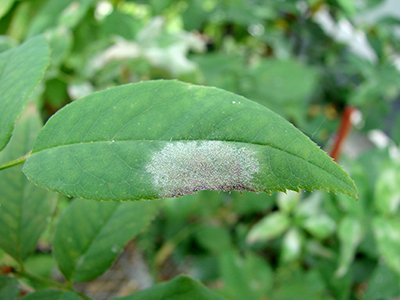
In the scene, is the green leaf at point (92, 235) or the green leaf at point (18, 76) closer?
the green leaf at point (18, 76)

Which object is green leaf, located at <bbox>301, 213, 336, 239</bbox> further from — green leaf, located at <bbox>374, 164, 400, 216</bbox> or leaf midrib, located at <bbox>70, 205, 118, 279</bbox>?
leaf midrib, located at <bbox>70, 205, 118, 279</bbox>

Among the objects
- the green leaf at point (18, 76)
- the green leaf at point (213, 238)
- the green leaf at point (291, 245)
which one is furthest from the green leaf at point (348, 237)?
the green leaf at point (18, 76)

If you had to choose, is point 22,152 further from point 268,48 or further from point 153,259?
point 268,48

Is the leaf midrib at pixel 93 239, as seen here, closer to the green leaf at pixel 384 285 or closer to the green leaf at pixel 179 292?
the green leaf at pixel 179 292

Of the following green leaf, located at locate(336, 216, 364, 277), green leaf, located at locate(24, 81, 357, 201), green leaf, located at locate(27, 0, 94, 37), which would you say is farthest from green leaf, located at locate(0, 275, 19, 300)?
green leaf, located at locate(336, 216, 364, 277)

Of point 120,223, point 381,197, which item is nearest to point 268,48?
point 381,197
